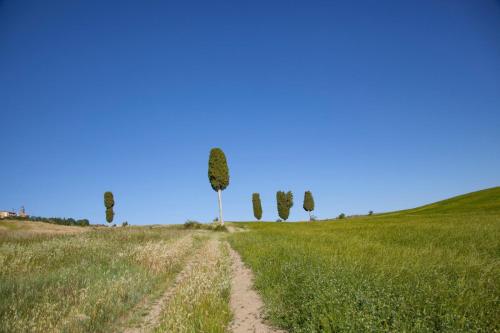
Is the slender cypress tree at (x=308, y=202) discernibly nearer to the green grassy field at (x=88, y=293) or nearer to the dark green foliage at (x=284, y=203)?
the dark green foliage at (x=284, y=203)

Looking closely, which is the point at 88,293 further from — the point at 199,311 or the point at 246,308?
the point at 246,308

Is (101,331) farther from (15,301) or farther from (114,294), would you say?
(15,301)

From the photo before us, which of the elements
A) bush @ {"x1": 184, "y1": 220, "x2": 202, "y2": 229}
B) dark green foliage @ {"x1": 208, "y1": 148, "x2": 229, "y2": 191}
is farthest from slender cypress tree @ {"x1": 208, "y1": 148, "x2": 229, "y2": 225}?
bush @ {"x1": 184, "y1": 220, "x2": 202, "y2": 229}

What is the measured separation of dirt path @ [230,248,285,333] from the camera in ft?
17.0

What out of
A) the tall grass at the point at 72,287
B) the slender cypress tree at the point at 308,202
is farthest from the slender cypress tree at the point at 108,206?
the tall grass at the point at 72,287

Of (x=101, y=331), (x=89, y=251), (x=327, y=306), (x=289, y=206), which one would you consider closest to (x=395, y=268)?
(x=327, y=306)

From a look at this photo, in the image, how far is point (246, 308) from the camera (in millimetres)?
6285

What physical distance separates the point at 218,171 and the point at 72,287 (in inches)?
1893

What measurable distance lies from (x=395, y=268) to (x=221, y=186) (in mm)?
49095

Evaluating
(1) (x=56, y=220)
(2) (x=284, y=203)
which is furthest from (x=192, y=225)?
(2) (x=284, y=203)

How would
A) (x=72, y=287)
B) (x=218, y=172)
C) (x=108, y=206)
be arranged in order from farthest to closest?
(x=108, y=206), (x=218, y=172), (x=72, y=287)

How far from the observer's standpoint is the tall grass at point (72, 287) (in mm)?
5383

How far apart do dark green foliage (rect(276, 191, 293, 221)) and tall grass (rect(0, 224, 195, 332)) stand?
7768cm

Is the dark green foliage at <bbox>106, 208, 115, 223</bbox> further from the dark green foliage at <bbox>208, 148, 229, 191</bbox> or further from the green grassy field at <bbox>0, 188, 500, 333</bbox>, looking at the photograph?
the green grassy field at <bbox>0, 188, 500, 333</bbox>
